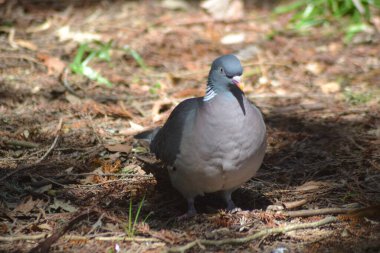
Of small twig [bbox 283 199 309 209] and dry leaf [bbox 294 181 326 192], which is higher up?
small twig [bbox 283 199 309 209]

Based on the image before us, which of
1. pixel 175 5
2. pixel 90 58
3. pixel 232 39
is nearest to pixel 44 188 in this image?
pixel 90 58

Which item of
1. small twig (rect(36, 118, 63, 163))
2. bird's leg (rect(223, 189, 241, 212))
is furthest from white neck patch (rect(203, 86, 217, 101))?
small twig (rect(36, 118, 63, 163))

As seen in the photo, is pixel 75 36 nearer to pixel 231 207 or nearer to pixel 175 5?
pixel 175 5

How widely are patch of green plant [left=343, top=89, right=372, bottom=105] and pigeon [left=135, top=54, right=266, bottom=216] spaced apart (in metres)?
2.31

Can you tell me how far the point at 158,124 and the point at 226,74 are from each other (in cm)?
178

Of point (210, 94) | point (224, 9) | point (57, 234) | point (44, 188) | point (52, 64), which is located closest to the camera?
point (57, 234)

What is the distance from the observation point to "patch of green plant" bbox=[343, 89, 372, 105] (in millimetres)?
5773

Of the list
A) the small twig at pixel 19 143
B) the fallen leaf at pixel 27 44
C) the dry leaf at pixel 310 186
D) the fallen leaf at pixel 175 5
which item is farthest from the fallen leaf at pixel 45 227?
the fallen leaf at pixel 175 5

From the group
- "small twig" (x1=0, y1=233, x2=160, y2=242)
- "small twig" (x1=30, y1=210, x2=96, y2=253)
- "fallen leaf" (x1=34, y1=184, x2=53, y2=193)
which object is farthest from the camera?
"fallen leaf" (x1=34, y1=184, x2=53, y2=193)

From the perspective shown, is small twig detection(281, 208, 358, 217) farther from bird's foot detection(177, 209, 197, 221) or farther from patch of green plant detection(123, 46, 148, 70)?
patch of green plant detection(123, 46, 148, 70)

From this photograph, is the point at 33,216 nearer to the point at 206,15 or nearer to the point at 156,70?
the point at 156,70

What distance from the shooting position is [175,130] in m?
3.89

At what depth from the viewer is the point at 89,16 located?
26.7ft

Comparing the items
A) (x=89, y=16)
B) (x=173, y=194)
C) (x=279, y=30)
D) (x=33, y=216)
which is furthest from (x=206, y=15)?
(x=33, y=216)
